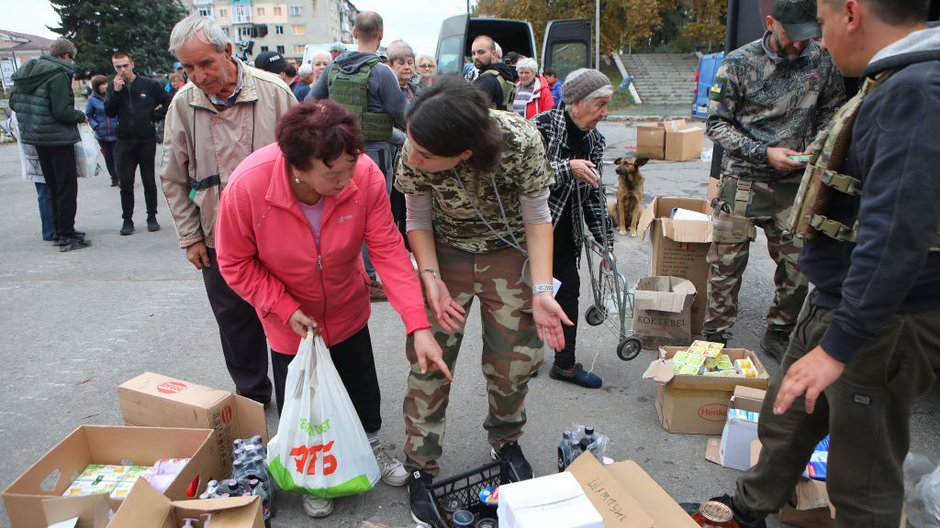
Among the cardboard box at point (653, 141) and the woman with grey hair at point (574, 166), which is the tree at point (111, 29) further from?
the woman with grey hair at point (574, 166)

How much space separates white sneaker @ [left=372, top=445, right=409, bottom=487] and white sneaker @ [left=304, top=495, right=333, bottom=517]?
26 centimetres

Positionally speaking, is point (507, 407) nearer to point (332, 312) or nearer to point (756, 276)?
point (332, 312)

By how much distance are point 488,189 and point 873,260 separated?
1197 millimetres

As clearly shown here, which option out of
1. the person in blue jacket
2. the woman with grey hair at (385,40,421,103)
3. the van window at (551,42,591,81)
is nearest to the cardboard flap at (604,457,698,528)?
the woman with grey hair at (385,40,421,103)

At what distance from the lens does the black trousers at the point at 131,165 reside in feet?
21.4

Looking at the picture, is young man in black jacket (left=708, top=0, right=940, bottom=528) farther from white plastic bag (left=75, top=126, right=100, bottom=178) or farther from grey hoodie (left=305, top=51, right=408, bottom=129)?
white plastic bag (left=75, top=126, right=100, bottom=178)

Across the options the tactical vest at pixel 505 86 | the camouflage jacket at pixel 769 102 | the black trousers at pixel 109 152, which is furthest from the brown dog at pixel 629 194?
the black trousers at pixel 109 152

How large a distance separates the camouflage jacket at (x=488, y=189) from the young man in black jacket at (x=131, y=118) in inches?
208

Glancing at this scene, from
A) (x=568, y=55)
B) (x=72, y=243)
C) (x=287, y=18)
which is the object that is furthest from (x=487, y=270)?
(x=287, y=18)

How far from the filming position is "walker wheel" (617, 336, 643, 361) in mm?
3230

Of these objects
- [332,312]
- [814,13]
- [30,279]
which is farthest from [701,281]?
[30,279]

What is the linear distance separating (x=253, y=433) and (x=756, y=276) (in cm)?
406

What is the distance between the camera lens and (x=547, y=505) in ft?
5.40

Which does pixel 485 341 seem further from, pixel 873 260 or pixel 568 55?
pixel 568 55
